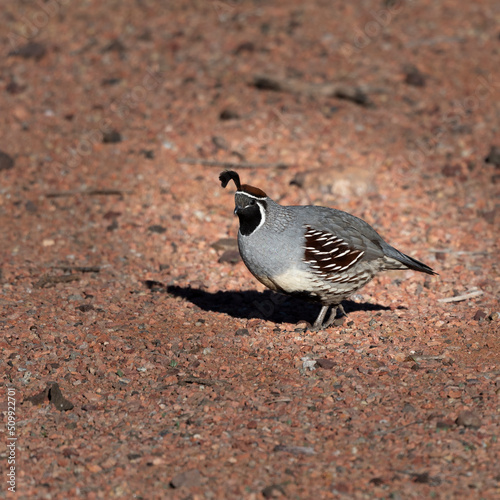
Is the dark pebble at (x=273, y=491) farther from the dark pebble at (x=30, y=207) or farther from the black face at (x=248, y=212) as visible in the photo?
the dark pebble at (x=30, y=207)

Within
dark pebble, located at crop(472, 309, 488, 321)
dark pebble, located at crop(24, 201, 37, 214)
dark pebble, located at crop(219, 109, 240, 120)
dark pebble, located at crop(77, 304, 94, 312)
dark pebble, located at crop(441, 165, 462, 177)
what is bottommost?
dark pebble, located at crop(24, 201, 37, 214)

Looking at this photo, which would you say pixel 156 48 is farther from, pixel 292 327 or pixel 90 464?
pixel 90 464

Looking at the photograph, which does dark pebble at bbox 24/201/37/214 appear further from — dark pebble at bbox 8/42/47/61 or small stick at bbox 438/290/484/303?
small stick at bbox 438/290/484/303

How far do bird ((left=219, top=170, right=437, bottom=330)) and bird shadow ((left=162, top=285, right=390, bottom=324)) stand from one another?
0.72 m

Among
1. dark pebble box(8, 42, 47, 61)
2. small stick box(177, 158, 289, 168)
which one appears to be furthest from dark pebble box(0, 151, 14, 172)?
dark pebble box(8, 42, 47, 61)

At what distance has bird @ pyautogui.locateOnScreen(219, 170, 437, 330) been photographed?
6.70 m

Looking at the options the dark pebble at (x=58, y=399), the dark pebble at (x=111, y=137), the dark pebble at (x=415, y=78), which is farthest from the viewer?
the dark pebble at (x=415, y=78)

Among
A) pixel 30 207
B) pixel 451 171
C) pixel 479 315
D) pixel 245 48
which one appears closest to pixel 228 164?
pixel 30 207

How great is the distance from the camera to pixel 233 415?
18.2 ft

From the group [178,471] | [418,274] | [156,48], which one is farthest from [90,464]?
[156,48]

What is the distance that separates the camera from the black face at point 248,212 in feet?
22.3

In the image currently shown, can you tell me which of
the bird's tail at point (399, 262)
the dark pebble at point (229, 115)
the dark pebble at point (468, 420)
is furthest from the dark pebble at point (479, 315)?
the dark pebble at point (229, 115)

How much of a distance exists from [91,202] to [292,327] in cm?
408

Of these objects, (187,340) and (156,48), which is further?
(156,48)
